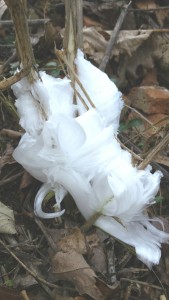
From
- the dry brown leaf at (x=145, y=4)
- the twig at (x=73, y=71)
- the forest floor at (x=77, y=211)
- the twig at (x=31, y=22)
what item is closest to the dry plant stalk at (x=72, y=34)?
the twig at (x=73, y=71)

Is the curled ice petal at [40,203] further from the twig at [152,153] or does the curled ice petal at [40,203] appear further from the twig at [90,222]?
the twig at [152,153]

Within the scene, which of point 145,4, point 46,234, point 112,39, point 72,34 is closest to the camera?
point 46,234

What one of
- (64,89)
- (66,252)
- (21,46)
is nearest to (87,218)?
(66,252)

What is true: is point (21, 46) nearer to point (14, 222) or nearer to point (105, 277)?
point (14, 222)

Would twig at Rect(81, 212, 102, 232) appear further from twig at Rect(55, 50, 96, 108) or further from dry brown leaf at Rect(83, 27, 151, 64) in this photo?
dry brown leaf at Rect(83, 27, 151, 64)

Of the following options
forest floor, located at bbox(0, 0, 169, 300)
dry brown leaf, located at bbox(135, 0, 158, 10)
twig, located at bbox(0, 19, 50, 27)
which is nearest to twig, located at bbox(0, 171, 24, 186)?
forest floor, located at bbox(0, 0, 169, 300)

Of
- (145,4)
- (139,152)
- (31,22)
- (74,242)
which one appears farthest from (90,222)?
(145,4)

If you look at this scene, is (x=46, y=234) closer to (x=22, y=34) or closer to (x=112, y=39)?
(x=22, y=34)
